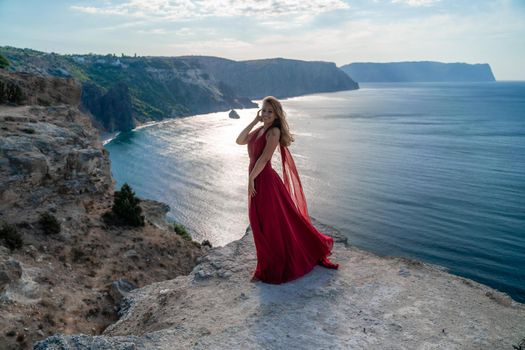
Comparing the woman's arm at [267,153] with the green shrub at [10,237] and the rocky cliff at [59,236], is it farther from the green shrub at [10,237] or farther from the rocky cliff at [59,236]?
the green shrub at [10,237]

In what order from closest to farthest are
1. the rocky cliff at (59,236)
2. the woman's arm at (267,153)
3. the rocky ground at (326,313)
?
1. the rocky ground at (326,313)
2. the woman's arm at (267,153)
3. the rocky cliff at (59,236)

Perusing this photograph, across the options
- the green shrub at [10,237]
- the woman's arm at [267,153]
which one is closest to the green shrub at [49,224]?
the green shrub at [10,237]

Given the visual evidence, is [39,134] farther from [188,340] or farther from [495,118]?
[495,118]

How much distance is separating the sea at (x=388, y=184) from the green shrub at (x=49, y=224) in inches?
1085

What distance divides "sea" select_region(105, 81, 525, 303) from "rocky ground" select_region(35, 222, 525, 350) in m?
27.0

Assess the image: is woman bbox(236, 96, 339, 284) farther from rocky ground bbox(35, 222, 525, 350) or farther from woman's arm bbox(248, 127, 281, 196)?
rocky ground bbox(35, 222, 525, 350)

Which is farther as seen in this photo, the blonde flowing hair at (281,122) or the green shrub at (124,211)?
the green shrub at (124,211)

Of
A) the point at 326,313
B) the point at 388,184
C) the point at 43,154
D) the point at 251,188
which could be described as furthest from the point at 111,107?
the point at 326,313

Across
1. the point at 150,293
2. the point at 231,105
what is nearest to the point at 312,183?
the point at 150,293

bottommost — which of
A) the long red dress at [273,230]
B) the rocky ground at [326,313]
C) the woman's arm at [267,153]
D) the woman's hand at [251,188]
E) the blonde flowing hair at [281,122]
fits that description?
the rocky ground at [326,313]

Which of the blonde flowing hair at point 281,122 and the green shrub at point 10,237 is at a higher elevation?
the blonde flowing hair at point 281,122

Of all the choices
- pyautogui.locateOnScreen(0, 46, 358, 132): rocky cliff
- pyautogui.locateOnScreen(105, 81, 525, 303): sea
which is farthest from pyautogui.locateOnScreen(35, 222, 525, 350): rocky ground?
pyautogui.locateOnScreen(0, 46, 358, 132): rocky cliff

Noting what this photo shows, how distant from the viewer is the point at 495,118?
113750 millimetres

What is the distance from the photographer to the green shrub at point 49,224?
16.1 m
